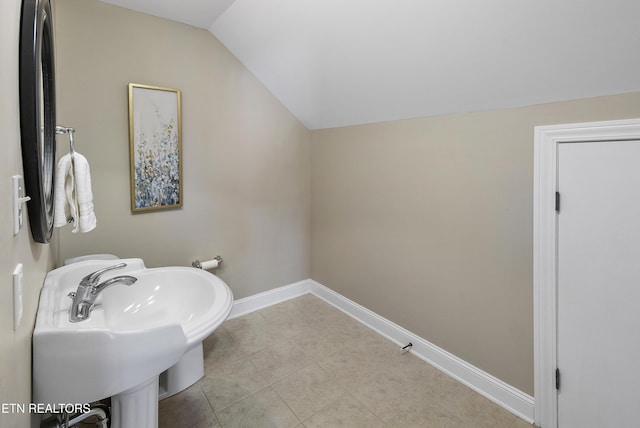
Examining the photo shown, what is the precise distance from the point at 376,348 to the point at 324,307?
766mm

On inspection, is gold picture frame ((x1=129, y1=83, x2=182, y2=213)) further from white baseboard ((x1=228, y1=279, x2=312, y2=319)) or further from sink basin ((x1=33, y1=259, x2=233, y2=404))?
white baseboard ((x1=228, y1=279, x2=312, y2=319))

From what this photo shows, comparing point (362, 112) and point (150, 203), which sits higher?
point (362, 112)

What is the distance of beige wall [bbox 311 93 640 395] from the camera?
65.6 inches

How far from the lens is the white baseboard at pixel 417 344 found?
5.71 feet

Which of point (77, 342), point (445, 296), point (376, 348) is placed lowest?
point (376, 348)

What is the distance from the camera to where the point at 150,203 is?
7.38ft

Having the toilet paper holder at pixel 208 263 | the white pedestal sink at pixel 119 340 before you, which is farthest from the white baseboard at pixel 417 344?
the white pedestal sink at pixel 119 340

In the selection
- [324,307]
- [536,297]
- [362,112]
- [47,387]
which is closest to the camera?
[47,387]

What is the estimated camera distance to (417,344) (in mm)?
2252

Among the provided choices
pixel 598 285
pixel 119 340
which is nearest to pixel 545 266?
pixel 598 285

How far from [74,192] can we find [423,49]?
1.81 m

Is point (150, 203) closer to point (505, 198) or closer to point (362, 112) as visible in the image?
point (362, 112)

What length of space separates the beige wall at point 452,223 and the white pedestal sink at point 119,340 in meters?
1.37


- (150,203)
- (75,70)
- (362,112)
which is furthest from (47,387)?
(362,112)
